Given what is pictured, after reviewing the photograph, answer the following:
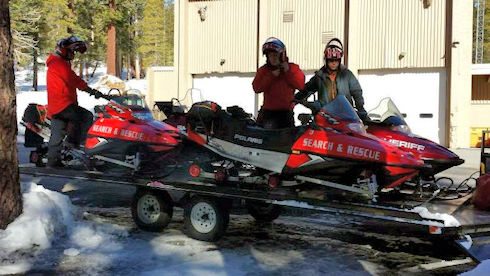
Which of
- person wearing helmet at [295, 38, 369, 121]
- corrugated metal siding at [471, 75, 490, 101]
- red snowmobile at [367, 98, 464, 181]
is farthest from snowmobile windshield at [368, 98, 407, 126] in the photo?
corrugated metal siding at [471, 75, 490, 101]

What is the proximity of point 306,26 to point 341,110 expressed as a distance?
1795cm

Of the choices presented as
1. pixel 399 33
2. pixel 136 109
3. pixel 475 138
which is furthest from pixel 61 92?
pixel 475 138

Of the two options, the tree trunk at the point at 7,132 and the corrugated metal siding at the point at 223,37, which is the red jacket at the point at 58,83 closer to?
the tree trunk at the point at 7,132

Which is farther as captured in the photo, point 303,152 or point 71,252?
point 303,152

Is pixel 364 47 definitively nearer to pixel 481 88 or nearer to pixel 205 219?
pixel 481 88

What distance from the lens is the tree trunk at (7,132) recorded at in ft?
16.3

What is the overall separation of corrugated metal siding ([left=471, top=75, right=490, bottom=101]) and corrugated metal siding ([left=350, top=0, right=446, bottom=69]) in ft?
21.3

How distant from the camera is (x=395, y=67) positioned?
20.6 meters

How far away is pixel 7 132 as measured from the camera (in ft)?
16.6

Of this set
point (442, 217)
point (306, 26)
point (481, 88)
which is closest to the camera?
point (442, 217)

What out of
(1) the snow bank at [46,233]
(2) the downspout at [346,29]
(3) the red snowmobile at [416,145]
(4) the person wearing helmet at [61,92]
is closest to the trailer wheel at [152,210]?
(1) the snow bank at [46,233]

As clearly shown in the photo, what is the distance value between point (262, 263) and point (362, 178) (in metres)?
1.25

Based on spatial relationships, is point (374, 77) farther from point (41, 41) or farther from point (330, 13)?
point (41, 41)

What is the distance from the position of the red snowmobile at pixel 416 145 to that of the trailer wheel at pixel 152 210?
8.29 feet
